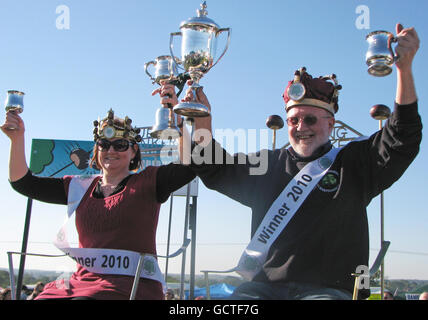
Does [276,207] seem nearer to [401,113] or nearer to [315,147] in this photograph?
[315,147]

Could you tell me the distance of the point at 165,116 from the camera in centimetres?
396

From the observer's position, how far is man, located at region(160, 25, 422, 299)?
2848 millimetres

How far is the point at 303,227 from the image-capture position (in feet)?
10.1

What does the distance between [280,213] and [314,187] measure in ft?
0.93

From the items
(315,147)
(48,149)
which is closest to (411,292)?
(48,149)

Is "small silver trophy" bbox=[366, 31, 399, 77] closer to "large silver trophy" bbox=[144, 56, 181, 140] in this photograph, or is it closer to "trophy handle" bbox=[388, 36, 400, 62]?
"trophy handle" bbox=[388, 36, 400, 62]

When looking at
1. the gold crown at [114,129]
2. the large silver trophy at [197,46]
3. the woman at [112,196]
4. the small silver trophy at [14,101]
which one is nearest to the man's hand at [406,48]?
the large silver trophy at [197,46]

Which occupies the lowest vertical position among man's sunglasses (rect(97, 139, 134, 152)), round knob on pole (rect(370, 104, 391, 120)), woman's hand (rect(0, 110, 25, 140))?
man's sunglasses (rect(97, 139, 134, 152))

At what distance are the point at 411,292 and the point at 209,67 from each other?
12.9 meters

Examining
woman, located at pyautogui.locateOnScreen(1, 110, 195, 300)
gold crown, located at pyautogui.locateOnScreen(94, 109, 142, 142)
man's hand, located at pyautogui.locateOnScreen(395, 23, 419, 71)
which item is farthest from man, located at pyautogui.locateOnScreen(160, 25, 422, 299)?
gold crown, located at pyautogui.locateOnScreen(94, 109, 142, 142)

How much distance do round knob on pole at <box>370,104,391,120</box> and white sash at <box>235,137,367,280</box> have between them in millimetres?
810

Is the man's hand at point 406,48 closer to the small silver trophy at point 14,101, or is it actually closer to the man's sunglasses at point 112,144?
the man's sunglasses at point 112,144

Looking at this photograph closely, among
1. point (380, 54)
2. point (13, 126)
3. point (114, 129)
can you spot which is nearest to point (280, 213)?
point (380, 54)
